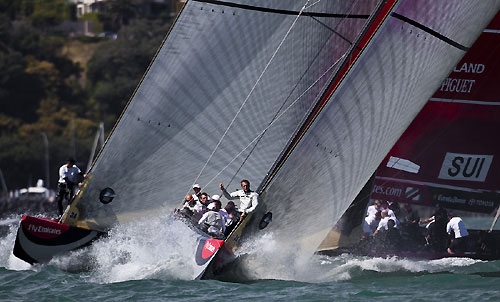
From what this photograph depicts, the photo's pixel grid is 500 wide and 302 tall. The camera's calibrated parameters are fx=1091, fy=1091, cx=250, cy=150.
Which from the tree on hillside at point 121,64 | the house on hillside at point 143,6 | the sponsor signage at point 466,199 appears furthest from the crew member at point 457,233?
the house on hillside at point 143,6

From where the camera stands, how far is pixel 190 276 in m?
14.7

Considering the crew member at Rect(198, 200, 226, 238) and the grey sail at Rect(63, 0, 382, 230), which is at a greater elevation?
the grey sail at Rect(63, 0, 382, 230)

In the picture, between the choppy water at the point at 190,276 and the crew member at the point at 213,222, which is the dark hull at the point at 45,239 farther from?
the crew member at the point at 213,222

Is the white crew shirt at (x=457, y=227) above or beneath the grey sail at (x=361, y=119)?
beneath

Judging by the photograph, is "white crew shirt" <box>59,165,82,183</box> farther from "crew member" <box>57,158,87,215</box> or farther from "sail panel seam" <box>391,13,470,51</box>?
"sail panel seam" <box>391,13,470,51</box>

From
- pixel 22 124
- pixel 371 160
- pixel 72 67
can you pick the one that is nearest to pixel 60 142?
pixel 22 124

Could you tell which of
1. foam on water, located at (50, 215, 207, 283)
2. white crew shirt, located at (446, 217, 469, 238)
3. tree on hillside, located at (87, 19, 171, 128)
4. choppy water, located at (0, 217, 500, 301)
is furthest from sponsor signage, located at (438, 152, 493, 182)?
tree on hillside, located at (87, 19, 171, 128)

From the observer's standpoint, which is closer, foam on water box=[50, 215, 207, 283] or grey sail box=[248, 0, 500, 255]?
grey sail box=[248, 0, 500, 255]

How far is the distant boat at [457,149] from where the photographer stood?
19.9 m

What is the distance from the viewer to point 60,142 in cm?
6450

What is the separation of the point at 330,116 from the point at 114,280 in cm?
366

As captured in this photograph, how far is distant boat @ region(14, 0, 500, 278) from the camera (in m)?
14.8

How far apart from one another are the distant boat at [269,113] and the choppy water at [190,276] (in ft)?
1.02

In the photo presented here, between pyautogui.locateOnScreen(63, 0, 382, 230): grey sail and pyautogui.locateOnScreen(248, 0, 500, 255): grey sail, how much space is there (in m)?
2.65
